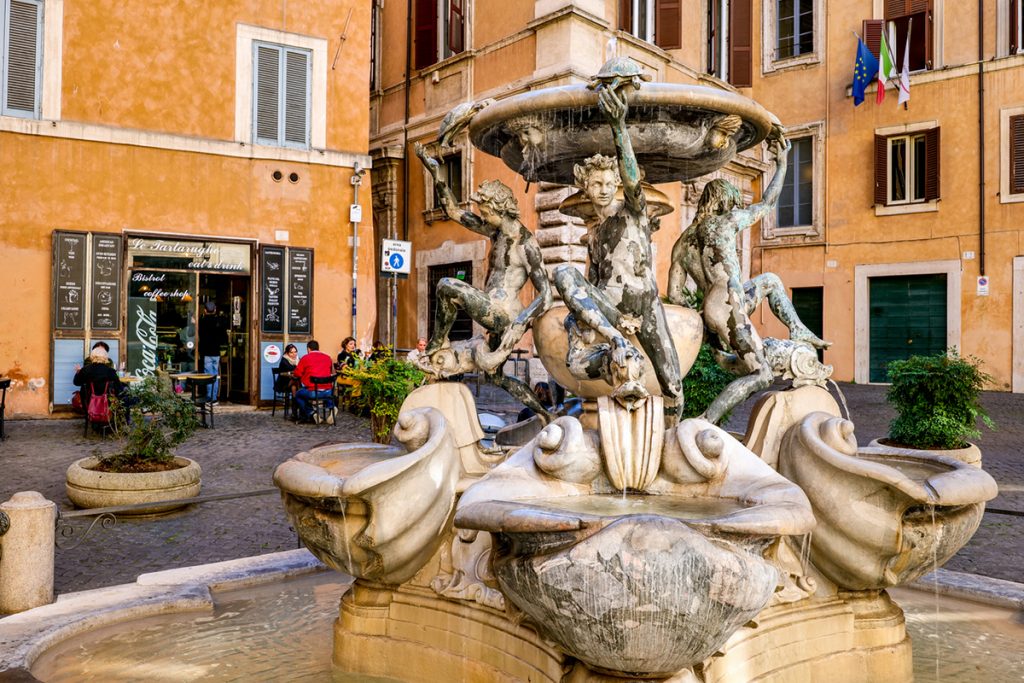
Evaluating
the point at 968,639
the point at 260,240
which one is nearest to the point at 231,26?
the point at 260,240

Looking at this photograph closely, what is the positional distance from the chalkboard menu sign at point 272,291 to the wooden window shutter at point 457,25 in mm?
5017

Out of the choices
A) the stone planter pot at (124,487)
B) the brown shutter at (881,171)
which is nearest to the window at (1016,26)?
the brown shutter at (881,171)

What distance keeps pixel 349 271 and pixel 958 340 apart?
12.5m

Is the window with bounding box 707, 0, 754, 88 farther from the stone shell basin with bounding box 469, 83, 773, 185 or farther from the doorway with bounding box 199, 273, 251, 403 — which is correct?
the stone shell basin with bounding box 469, 83, 773, 185

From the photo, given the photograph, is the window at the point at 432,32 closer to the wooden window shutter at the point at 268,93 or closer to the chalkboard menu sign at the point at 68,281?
the wooden window shutter at the point at 268,93

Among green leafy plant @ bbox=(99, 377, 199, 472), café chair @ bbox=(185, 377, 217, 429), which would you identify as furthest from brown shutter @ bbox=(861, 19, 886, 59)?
green leafy plant @ bbox=(99, 377, 199, 472)

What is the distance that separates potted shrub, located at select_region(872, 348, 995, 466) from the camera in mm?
7680

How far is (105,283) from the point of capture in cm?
1272

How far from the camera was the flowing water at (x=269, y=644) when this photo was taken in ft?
10.2

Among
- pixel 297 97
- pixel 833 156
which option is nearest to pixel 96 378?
pixel 297 97

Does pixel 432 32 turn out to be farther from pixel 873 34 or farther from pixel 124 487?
pixel 124 487

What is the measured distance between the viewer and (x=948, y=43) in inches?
713

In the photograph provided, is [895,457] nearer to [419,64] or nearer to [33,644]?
[33,644]

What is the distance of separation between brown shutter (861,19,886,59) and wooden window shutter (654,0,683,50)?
6532mm
